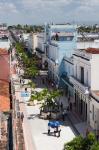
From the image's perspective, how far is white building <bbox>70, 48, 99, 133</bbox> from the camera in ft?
113

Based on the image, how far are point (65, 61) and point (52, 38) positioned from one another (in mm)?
12980

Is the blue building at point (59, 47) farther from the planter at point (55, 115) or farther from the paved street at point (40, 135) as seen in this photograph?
the paved street at point (40, 135)

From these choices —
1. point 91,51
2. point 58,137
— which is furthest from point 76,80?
point 58,137

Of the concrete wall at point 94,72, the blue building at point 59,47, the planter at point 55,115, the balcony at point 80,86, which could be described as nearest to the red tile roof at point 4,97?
the planter at point 55,115

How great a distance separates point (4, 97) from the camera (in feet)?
108

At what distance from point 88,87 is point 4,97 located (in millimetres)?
7368

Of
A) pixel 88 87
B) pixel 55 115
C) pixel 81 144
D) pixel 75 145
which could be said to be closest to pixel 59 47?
pixel 55 115

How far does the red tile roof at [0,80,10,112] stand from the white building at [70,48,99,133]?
6.32 m

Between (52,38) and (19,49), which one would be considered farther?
(19,49)

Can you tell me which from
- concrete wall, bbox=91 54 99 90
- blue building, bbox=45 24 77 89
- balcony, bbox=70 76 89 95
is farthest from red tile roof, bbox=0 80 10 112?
blue building, bbox=45 24 77 89

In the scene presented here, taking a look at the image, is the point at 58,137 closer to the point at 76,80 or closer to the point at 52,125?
the point at 52,125

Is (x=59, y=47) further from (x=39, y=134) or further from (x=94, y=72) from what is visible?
(x=39, y=134)

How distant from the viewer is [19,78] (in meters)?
65.1

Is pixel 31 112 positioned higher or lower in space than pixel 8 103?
lower
